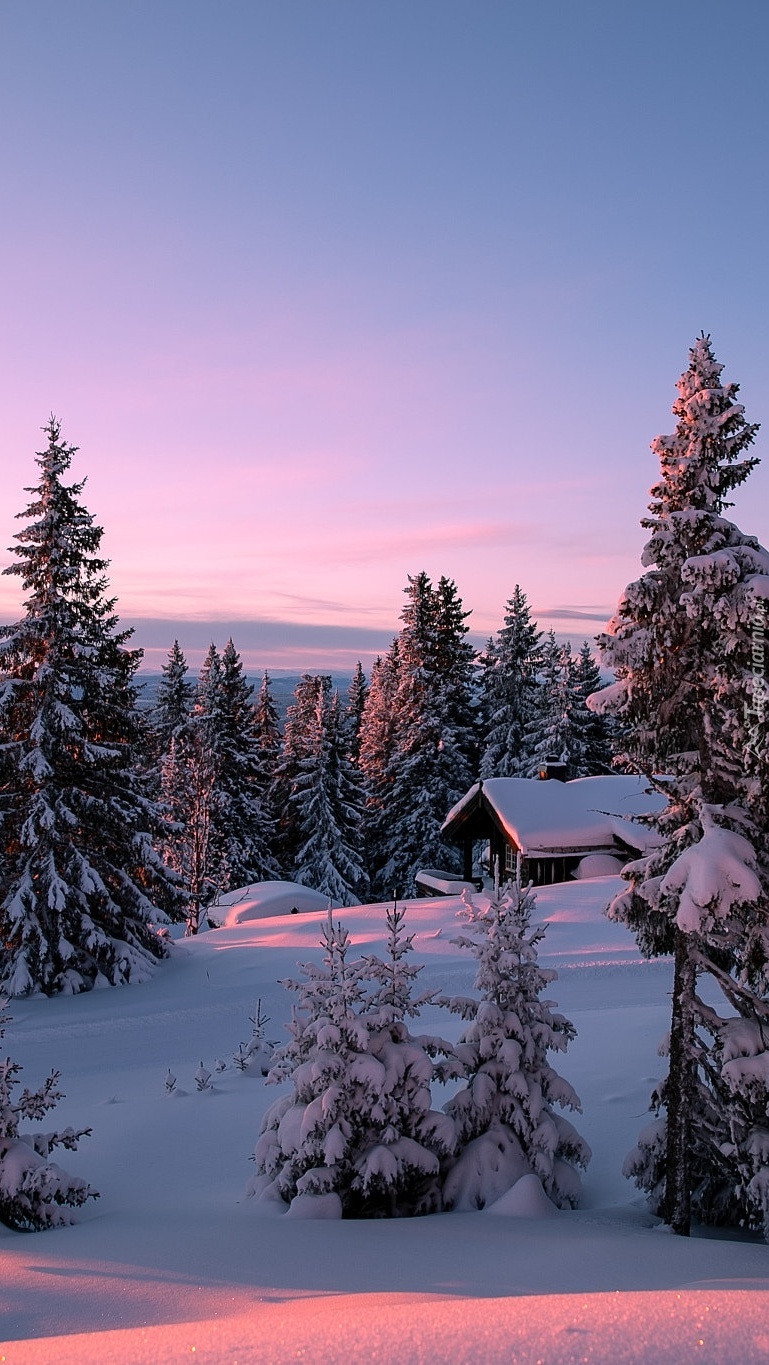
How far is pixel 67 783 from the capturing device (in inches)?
879

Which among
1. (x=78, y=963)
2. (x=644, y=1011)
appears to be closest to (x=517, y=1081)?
(x=644, y=1011)

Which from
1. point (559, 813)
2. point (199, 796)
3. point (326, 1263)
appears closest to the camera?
point (326, 1263)

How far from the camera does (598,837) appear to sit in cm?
3259

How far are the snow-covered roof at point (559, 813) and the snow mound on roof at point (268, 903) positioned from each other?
6556 mm

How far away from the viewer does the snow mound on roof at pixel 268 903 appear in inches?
1307

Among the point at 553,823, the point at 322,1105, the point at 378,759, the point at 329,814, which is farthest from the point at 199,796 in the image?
the point at 322,1105

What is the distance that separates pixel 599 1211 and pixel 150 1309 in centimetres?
586

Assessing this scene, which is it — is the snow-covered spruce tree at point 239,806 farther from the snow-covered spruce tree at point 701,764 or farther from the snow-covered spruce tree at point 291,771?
the snow-covered spruce tree at point 701,764

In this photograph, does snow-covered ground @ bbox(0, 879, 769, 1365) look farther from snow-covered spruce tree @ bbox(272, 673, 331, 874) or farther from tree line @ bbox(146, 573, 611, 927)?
snow-covered spruce tree @ bbox(272, 673, 331, 874)

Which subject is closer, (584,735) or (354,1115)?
(354,1115)

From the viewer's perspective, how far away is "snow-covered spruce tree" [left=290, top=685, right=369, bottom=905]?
44750 millimetres

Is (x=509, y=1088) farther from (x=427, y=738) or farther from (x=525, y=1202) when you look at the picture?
(x=427, y=738)

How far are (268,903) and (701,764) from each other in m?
26.7

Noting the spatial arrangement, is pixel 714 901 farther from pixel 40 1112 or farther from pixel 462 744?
pixel 462 744
